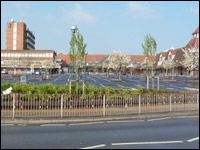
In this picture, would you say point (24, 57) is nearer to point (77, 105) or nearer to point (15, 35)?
point (15, 35)

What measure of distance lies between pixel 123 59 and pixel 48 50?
4986 cm

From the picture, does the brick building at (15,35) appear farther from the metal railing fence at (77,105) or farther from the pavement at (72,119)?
the pavement at (72,119)

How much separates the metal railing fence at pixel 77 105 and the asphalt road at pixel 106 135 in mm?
1524

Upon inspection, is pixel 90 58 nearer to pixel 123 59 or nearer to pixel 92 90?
pixel 123 59

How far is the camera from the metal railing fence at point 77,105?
10.8m

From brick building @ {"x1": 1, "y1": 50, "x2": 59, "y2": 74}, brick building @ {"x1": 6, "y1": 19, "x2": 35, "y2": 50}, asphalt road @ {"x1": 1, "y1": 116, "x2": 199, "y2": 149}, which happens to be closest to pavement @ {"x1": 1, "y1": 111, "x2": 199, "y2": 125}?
asphalt road @ {"x1": 1, "y1": 116, "x2": 199, "y2": 149}

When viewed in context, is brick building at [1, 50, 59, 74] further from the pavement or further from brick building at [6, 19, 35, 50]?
the pavement

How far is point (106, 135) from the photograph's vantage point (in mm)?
7535

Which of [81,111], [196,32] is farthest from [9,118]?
[196,32]

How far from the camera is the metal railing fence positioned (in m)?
10.8

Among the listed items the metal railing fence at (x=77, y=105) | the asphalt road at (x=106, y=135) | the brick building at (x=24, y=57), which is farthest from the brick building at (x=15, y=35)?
the asphalt road at (x=106, y=135)

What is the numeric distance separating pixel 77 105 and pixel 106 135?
4.39m

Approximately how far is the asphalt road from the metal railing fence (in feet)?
5.00

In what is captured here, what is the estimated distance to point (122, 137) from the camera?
727 centimetres
